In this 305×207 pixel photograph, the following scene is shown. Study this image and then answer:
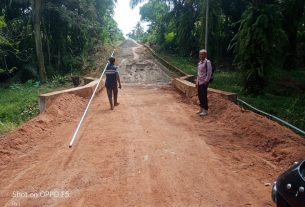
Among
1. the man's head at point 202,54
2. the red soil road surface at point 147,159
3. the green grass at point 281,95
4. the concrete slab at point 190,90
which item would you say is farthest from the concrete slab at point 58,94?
the green grass at point 281,95

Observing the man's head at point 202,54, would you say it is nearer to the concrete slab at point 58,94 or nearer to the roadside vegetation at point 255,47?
the roadside vegetation at point 255,47

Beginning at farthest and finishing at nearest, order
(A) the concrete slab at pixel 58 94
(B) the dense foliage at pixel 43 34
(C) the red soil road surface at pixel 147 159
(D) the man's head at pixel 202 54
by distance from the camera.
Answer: (B) the dense foliage at pixel 43 34, (A) the concrete slab at pixel 58 94, (D) the man's head at pixel 202 54, (C) the red soil road surface at pixel 147 159

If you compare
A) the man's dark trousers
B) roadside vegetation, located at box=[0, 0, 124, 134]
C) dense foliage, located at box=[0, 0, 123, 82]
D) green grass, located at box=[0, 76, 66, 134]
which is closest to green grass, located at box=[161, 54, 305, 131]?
the man's dark trousers

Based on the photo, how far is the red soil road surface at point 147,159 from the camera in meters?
5.76

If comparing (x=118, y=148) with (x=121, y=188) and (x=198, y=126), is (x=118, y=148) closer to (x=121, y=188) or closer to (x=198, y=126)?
(x=121, y=188)

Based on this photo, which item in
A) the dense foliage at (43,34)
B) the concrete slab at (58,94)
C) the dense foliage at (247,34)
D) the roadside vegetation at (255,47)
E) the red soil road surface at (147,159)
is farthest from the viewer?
the dense foliage at (43,34)

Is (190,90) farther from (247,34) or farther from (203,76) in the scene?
A: (203,76)

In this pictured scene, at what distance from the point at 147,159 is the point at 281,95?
1208cm

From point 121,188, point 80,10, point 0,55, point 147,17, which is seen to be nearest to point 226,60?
point 80,10

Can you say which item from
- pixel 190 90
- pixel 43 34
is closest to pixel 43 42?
pixel 43 34

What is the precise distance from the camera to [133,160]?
287 inches

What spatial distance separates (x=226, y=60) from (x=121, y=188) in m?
24.7

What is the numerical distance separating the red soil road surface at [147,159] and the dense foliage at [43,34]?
49.7 ft

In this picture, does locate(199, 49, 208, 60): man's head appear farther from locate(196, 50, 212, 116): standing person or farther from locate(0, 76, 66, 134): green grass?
locate(0, 76, 66, 134): green grass
